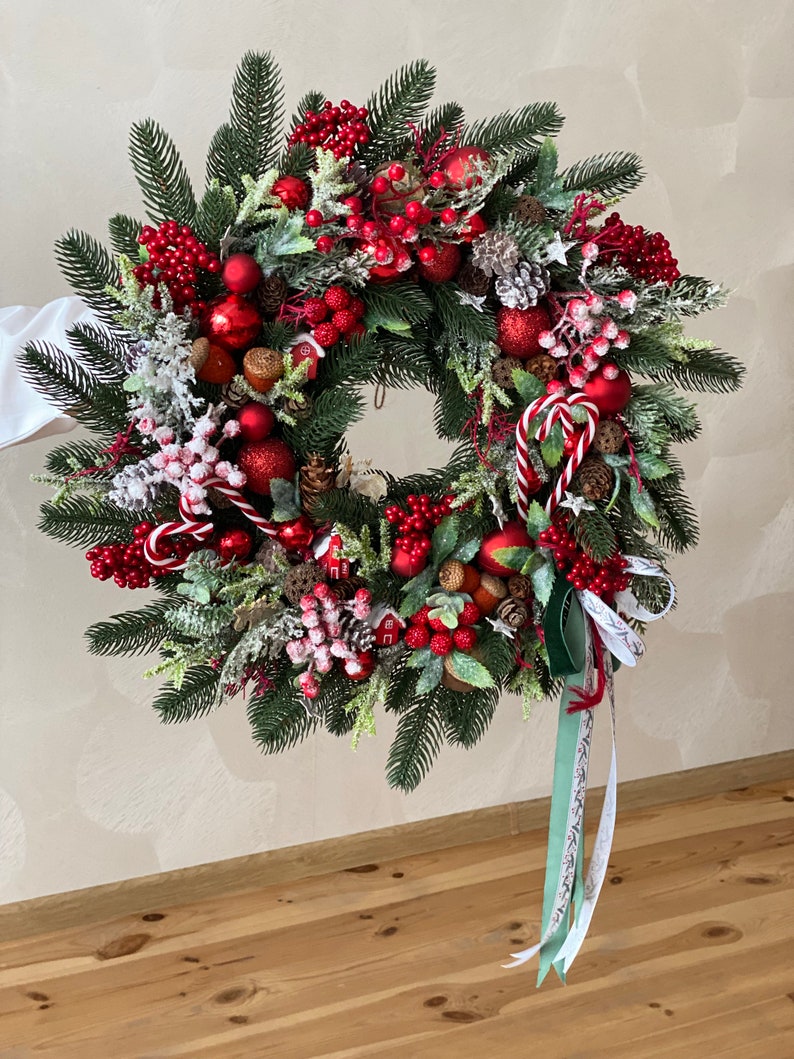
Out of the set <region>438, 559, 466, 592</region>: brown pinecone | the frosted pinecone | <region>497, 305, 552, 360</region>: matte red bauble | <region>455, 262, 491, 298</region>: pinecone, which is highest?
<region>455, 262, 491, 298</region>: pinecone

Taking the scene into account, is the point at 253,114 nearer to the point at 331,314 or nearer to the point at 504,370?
the point at 331,314

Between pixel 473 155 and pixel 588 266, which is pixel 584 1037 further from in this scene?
pixel 473 155

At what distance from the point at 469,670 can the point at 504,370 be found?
0.90 ft

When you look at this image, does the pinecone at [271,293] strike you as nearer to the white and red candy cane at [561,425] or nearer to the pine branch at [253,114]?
A: the pine branch at [253,114]

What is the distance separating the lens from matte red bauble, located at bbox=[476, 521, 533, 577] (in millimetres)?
892

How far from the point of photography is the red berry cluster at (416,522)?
879 mm

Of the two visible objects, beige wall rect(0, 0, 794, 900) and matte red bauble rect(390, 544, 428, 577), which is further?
beige wall rect(0, 0, 794, 900)

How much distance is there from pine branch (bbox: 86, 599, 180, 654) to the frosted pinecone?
16.2 inches

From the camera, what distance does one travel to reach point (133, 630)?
3.05 feet

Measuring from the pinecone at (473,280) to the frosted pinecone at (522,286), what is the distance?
0.8 inches

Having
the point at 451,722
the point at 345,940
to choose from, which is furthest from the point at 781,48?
the point at 345,940

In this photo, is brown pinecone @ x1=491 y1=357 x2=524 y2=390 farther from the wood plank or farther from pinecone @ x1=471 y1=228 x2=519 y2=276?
the wood plank

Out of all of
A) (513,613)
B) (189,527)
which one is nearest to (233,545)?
(189,527)

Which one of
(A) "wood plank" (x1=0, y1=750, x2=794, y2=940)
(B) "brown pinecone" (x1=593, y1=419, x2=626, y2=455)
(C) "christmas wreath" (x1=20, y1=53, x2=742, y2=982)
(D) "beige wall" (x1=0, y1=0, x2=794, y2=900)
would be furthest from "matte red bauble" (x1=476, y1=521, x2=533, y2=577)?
(A) "wood plank" (x1=0, y1=750, x2=794, y2=940)
